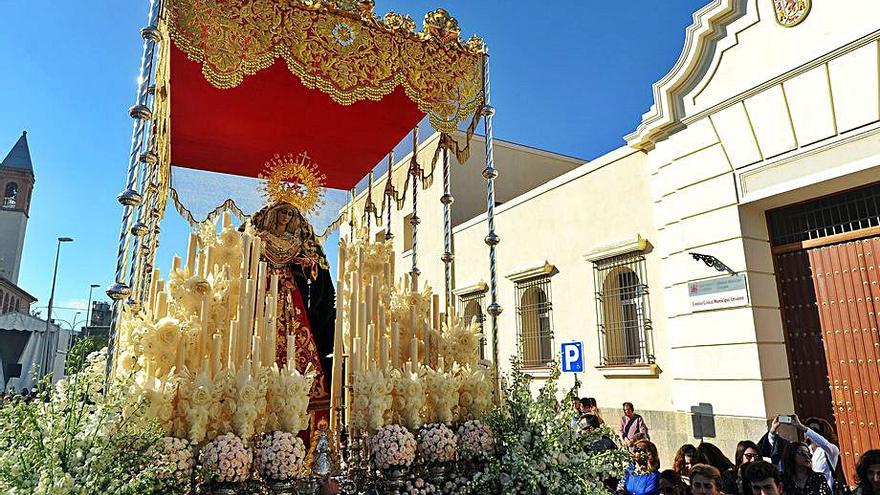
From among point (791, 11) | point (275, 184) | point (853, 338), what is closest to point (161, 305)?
point (275, 184)

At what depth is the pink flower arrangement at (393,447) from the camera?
2.95 meters

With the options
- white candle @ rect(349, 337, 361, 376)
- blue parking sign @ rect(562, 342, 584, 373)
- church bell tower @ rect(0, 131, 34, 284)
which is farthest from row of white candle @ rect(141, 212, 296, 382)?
church bell tower @ rect(0, 131, 34, 284)

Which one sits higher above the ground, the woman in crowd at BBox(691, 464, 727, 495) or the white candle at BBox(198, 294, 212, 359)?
the white candle at BBox(198, 294, 212, 359)

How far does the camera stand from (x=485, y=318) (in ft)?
34.4

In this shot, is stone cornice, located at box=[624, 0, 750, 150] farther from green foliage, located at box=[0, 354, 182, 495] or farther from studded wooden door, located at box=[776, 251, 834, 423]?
green foliage, located at box=[0, 354, 182, 495]

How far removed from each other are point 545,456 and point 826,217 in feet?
14.9

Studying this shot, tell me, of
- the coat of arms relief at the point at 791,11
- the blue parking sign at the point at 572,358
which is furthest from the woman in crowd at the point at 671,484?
the coat of arms relief at the point at 791,11

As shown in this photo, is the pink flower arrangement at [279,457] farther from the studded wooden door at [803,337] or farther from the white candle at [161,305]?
the studded wooden door at [803,337]

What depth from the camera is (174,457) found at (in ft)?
8.00

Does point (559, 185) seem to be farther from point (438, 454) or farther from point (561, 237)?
point (438, 454)

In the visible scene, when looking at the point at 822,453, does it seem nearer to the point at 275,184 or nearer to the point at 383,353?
the point at 383,353

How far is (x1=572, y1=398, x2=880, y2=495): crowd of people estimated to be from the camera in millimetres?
2900

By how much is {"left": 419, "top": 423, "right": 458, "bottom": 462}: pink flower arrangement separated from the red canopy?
7.57 feet

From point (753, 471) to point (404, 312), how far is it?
90.4 inches
